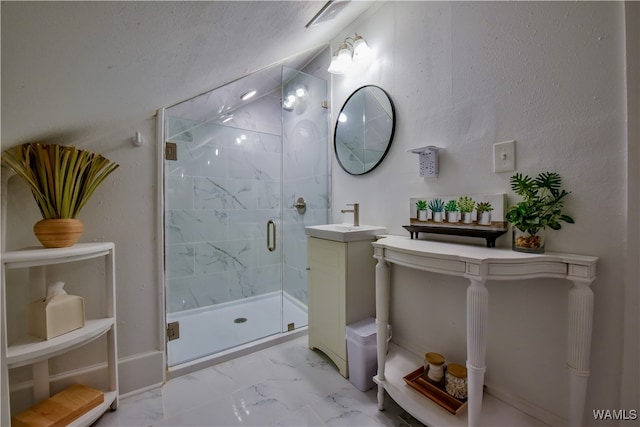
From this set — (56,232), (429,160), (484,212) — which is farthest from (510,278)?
(56,232)

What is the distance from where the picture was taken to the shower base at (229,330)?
160cm

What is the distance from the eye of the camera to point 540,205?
960mm

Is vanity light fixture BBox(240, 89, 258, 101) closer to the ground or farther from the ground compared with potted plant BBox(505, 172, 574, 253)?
farther from the ground

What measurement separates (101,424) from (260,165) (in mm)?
2128

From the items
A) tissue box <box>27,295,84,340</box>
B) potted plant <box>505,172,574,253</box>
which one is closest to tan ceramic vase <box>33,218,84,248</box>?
tissue box <box>27,295,84,340</box>

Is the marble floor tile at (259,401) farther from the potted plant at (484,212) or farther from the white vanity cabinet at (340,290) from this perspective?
the potted plant at (484,212)

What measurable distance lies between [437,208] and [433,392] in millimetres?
859

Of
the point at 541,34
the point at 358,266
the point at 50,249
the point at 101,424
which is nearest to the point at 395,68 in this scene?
the point at 541,34

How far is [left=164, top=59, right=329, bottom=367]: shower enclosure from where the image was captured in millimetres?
2152

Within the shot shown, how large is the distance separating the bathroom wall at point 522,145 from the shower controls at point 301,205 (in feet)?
2.85

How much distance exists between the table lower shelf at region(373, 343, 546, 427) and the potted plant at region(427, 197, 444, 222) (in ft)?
2.69

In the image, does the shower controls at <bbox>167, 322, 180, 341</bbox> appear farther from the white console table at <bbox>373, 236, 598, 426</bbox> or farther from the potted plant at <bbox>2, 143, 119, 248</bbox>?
the white console table at <bbox>373, 236, 598, 426</bbox>

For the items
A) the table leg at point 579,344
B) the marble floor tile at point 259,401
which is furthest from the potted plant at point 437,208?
the marble floor tile at point 259,401

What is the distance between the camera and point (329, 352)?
1.59 metres
